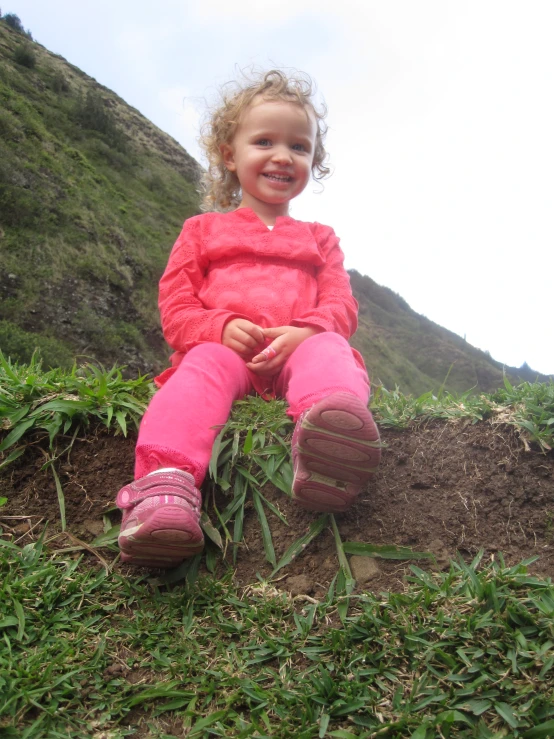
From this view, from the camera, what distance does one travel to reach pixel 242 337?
7.88 feet

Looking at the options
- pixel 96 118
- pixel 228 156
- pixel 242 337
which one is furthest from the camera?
pixel 96 118

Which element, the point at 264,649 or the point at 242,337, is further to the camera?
the point at 242,337

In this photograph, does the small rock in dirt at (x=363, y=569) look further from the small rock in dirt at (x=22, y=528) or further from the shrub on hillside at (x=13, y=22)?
the shrub on hillside at (x=13, y=22)

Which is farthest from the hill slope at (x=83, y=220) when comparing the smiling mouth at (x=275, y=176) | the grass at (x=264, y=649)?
the grass at (x=264, y=649)

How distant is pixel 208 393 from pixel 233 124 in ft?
5.48

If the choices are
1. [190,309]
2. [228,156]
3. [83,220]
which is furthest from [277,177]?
[83,220]

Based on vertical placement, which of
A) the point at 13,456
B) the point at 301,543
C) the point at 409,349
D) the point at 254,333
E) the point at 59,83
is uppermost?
the point at 59,83

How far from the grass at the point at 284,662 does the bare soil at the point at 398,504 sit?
0.12 m

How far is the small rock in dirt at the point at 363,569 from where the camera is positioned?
5.71ft

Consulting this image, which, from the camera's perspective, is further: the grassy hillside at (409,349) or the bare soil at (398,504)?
the grassy hillside at (409,349)

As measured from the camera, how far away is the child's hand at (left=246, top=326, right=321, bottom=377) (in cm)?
237

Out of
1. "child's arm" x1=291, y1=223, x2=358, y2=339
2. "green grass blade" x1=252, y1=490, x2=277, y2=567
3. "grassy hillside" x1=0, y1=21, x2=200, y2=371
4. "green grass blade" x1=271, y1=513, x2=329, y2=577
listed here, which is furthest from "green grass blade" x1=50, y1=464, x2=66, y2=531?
"grassy hillside" x1=0, y1=21, x2=200, y2=371

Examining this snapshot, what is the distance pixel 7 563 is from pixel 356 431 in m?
1.19

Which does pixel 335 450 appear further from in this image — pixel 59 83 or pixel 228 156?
pixel 59 83
